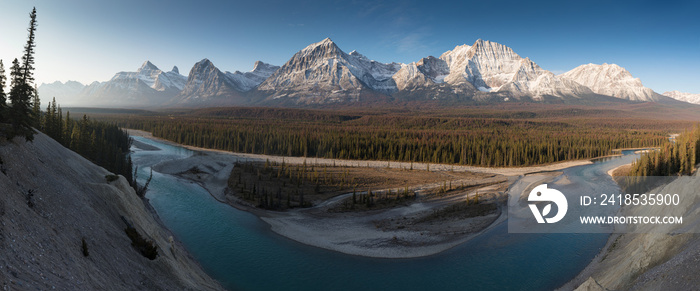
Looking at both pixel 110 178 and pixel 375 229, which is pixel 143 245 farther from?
pixel 375 229

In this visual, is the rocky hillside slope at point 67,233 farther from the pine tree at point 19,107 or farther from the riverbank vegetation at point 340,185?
the riverbank vegetation at point 340,185

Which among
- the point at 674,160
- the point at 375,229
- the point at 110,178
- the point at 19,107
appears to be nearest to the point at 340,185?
the point at 375,229

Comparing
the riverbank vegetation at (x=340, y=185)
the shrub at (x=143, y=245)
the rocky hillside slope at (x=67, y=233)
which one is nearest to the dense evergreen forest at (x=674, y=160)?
the riverbank vegetation at (x=340, y=185)

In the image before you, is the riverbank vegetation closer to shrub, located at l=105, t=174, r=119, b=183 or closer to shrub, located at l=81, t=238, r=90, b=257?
shrub, located at l=105, t=174, r=119, b=183

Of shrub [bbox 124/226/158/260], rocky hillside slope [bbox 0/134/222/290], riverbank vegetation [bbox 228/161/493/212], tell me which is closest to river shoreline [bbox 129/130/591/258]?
riverbank vegetation [bbox 228/161/493/212]

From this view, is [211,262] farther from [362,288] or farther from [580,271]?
[580,271]
